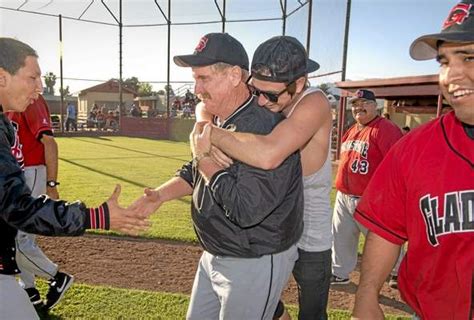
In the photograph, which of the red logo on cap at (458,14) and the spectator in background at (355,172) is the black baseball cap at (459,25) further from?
the spectator in background at (355,172)

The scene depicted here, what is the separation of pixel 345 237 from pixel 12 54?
4.17 metres

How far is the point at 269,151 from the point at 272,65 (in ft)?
2.26

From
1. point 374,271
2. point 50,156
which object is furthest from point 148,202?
point 50,156

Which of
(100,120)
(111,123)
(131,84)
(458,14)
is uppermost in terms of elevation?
(131,84)

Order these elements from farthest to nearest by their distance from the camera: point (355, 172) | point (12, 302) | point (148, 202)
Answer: point (355, 172) → point (148, 202) → point (12, 302)

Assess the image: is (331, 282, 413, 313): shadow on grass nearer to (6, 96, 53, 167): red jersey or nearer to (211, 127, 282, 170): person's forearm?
(211, 127, 282, 170): person's forearm

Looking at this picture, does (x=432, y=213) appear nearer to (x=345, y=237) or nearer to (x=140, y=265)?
(x=345, y=237)

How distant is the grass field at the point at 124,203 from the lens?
3.94 metres

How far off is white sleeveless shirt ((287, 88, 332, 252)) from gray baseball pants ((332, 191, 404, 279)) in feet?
6.92

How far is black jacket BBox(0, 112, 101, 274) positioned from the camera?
6.91 feet

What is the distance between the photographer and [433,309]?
171cm

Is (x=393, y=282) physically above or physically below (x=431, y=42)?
below

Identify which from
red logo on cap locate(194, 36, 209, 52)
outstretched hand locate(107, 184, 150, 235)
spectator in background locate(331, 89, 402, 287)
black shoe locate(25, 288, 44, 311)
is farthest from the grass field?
red logo on cap locate(194, 36, 209, 52)

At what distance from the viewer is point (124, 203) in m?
8.37
